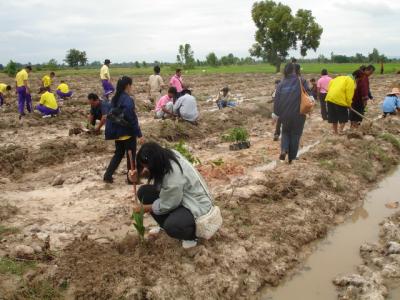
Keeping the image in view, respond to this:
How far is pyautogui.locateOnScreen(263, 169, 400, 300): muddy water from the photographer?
3740 millimetres

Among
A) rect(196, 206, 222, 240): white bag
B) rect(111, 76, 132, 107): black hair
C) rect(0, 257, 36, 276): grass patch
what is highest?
rect(111, 76, 132, 107): black hair

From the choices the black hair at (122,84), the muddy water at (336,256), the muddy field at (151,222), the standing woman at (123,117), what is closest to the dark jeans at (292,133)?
the muddy field at (151,222)

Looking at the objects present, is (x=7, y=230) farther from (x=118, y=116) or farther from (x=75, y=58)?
(x=75, y=58)

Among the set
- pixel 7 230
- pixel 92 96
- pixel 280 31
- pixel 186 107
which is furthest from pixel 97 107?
pixel 280 31

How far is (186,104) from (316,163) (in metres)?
3.99

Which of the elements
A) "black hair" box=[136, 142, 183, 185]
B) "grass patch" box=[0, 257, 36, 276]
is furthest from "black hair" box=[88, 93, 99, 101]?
"black hair" box=[136, 142, 183, 185]

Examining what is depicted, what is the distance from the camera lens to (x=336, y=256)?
4.39 metres

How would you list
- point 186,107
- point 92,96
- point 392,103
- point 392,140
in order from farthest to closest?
point 392,103
point 186,107
point 392,140
point 92,96

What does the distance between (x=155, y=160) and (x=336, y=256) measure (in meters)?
2.35

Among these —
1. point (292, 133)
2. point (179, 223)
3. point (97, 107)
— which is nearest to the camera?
point (179, 223)

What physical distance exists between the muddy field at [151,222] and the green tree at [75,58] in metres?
57.4

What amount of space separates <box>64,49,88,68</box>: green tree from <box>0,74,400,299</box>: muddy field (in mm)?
57388

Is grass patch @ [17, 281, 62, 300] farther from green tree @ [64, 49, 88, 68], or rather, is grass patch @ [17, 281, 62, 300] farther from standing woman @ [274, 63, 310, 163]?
green tree @ [64, 49, 88, 68]

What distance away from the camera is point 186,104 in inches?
385
